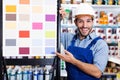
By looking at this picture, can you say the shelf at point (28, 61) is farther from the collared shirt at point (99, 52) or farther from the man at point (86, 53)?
the collared shirt at point (99, 52)

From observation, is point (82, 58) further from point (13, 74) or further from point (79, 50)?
point (13, 74)

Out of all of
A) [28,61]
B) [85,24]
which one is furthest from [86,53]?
[28,61]

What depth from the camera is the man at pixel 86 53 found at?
2395 mm

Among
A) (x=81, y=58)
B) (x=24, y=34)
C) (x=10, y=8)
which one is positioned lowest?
(x=81, y=58)

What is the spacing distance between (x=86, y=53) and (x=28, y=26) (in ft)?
1.87

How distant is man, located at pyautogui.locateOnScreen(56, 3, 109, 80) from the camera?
94.3 inches

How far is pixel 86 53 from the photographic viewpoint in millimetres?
2457

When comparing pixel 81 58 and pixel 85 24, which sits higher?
pixel 85 24

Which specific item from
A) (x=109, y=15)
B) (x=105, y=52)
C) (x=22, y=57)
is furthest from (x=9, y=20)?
(x=109, y=15)

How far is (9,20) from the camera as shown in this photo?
2314 mm

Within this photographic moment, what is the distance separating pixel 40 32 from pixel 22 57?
26 centimetres

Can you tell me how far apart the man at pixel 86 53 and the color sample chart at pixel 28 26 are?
0.19m

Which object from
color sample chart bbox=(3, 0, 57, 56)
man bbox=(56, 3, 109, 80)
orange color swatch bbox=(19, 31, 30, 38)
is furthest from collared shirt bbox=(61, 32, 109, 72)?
orange color swatch bbox=(19, 31, 30, 38)

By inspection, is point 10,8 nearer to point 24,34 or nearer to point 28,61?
point 24,34
